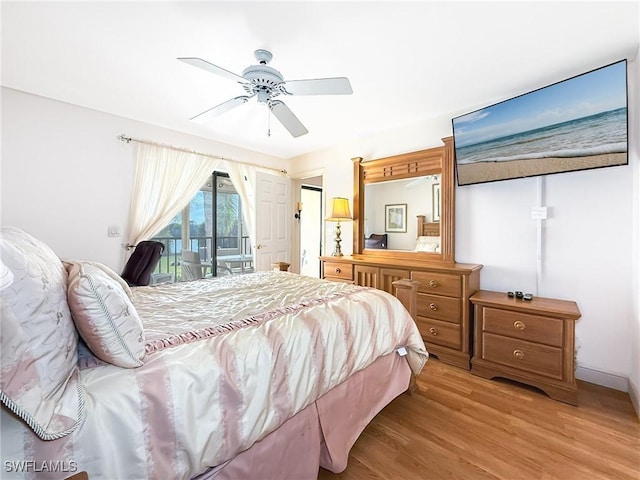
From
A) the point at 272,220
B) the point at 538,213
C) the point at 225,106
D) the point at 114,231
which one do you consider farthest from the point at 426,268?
the point at 114,231

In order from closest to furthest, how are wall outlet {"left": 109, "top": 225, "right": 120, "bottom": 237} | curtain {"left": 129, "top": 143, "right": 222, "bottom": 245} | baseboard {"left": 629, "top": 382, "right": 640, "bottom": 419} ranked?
baseboard {"left": 629, "top": 382, "right": 640, "bottom": 419}
wall outlet {"left": 109, "top": 225, "right": 120, "bottom": 237}
curtain {"left": 129, "top": 143, "right": 222, "bottom": 245}

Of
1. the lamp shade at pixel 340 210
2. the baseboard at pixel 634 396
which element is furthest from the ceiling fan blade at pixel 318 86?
the baseboard at pixel 634 396

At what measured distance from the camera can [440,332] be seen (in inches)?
107

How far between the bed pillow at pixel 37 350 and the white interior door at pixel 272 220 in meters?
3.23

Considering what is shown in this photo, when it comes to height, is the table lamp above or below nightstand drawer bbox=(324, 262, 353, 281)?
above

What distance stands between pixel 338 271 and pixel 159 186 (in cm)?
239

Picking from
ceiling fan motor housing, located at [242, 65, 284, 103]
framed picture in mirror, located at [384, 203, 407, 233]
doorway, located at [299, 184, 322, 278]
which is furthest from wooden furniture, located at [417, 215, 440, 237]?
doorway, located at [299, 184, 322, 278]

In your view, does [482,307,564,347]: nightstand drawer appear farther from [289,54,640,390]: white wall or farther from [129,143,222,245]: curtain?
[129,143,222,245]: curtain

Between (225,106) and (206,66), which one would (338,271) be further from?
(206,66)

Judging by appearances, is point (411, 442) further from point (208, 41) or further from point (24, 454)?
point (208, 41)

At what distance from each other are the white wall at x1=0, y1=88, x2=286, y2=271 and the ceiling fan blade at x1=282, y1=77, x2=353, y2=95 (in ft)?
7.52

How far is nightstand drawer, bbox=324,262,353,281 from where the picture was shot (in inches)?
135

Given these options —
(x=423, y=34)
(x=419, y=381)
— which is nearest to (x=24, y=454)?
(x=419, y=381)

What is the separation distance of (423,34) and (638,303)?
7.75ft
